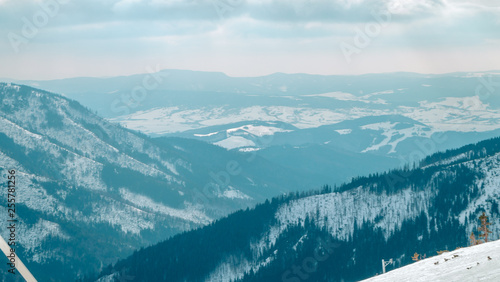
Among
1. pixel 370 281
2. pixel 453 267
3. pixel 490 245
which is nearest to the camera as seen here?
pixel 453 267

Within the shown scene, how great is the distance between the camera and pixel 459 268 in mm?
71062

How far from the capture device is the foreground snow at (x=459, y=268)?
66625 mm

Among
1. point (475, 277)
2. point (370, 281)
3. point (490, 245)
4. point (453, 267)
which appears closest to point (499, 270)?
point (475, 277)

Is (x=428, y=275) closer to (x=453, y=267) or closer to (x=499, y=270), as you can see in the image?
(x=453, y=267)

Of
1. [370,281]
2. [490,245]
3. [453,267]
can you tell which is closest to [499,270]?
[453,267]

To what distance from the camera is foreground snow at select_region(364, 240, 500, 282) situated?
66.6m

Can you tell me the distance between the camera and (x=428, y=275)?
7306cm

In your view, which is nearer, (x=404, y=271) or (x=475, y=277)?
(x=475, y=277)

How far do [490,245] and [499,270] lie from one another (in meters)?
14.7

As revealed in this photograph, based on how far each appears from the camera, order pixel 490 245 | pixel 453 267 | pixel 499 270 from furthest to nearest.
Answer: pixel 490 245, pixel 453 267, pixel 499 270

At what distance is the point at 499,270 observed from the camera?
65062mm

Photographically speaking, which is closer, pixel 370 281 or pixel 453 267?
pixel 453 267

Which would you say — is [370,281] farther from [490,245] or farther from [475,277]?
[475,277]

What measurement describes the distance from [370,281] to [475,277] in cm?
2016
